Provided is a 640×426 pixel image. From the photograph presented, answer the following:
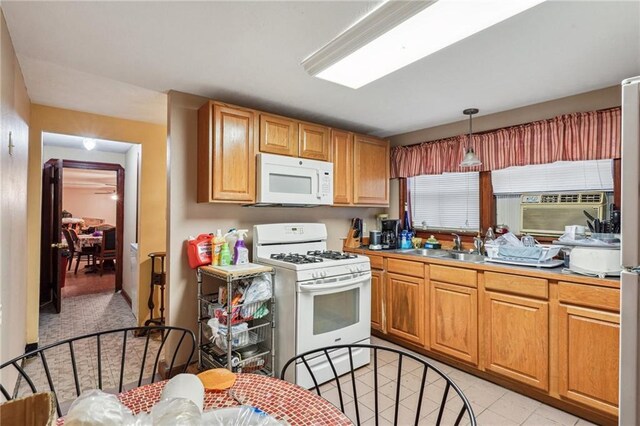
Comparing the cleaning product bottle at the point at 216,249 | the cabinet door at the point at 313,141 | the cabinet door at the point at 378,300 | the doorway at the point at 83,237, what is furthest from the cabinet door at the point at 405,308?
the doorway at the point at 83,237

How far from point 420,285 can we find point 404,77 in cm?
172

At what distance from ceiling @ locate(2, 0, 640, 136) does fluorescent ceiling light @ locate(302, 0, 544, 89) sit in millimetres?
79

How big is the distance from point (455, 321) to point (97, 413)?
2.57 meters

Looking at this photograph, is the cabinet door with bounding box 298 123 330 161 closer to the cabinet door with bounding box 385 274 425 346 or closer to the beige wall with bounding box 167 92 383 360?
the beige wall with bounding box 167 92 383 360

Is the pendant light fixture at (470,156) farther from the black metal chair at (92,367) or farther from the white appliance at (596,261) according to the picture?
the black metal chair at (92,367)

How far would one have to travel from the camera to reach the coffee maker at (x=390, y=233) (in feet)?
11.5

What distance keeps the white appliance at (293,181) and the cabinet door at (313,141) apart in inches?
3.0

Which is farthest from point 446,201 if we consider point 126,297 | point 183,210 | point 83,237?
point 83,237

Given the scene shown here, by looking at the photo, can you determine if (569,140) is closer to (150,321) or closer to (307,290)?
(307,290)

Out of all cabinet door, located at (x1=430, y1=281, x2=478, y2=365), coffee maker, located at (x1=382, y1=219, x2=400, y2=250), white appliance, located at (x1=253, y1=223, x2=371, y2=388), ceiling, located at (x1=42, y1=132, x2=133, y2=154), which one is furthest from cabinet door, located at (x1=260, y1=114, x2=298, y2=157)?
ceiling, located at (x1=42, y1=132, x2=133, y2=154)

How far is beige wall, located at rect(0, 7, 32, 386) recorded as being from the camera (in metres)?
1.59

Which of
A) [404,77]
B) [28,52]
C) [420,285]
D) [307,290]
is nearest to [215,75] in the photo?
[28,52]

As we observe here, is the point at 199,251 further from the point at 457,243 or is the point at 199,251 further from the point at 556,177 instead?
the point at 556,177

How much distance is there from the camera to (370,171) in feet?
11.6
